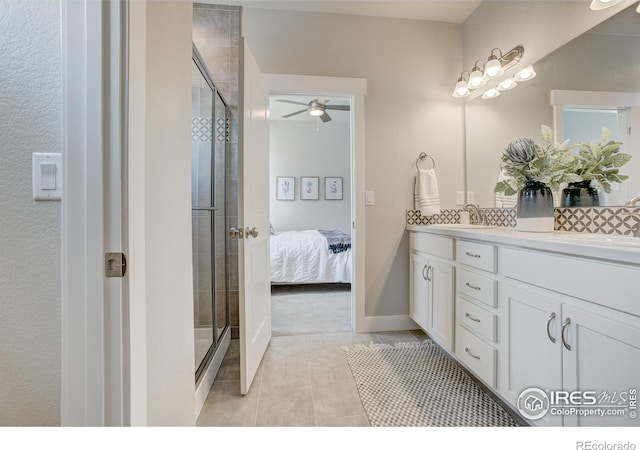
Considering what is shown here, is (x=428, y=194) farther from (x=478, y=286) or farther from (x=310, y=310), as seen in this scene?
(x=310, y=310)

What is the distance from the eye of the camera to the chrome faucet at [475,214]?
221cm

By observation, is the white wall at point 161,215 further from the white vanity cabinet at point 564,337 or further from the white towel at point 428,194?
the white towel at point 428,194

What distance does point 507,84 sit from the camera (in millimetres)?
1959

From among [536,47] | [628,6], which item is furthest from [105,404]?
[536,47]

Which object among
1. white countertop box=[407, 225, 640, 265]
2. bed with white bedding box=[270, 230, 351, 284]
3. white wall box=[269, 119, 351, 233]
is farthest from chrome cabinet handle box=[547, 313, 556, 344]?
white wall box=[269, 119, 351, 233]

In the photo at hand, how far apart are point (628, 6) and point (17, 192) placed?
7.92 feet

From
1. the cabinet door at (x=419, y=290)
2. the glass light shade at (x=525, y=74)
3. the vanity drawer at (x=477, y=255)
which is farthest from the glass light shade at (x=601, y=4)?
the cabinet door at (x=419, y=290)

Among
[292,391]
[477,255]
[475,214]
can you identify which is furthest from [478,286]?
[292,391]

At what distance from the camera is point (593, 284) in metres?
0.90

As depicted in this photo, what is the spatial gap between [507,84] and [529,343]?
1789 millimetres

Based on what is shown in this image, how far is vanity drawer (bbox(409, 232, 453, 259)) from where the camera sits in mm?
1731

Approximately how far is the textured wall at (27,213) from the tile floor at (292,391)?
0.91 metres

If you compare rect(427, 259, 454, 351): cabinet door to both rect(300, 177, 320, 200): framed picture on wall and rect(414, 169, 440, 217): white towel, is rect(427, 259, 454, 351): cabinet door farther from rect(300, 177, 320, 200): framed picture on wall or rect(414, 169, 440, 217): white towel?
rect(300, 177, 320, 200): framed picture on wall
